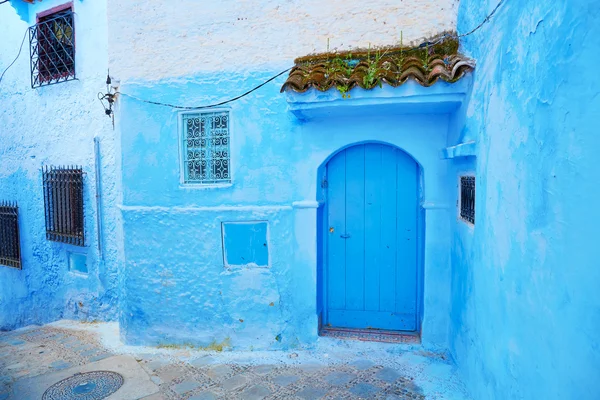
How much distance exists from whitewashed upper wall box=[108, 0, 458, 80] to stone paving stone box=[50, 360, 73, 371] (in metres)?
3.68

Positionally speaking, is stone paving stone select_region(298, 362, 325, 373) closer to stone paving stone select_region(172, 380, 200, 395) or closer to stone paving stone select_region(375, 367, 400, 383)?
stone paving stone select_region(375, 367, 400, 383)

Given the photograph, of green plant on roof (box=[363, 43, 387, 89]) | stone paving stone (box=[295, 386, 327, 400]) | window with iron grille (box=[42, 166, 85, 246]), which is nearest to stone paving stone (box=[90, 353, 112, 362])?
window with iron grille (box=[42, 166, 85, 246])

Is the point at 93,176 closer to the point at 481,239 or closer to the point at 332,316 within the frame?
the point at 332,316

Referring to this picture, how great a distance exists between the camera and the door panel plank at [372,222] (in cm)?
455

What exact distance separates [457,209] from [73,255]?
6386 mm

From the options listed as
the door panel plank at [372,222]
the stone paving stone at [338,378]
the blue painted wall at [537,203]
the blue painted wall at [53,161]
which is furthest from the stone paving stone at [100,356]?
the blue painted wall at [537,203]

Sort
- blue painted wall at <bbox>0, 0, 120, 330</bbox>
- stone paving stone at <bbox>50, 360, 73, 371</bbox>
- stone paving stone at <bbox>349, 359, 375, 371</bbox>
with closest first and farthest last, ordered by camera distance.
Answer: stone paving stone at <bbox>349, 359, 375, 371</bbox> < stone paving stone at <bbox>50, 360, 73, 371</bbox> < blue painted wall at <bbox>0, 0, 120, 330</bbox>

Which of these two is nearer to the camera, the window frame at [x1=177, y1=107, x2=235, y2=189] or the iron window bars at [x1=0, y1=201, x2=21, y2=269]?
the window frame at [x1=177, y1=107, x2=235, y2=189]

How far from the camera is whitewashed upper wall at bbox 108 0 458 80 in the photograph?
4246 mm

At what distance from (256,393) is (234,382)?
0.35 metres

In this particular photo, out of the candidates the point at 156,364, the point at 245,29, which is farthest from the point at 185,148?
the point at 156,364

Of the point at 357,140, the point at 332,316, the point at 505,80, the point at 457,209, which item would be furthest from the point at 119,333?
the point at 505,80

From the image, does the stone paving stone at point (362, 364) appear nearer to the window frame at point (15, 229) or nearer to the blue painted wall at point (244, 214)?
the blue painted wall at point (244, 214)

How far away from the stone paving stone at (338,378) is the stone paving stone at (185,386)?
1.38 meters
